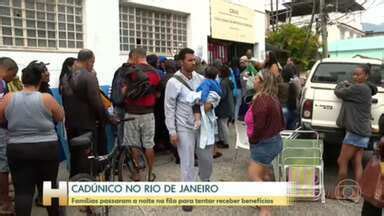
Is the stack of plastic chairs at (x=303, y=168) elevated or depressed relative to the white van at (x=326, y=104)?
depressed

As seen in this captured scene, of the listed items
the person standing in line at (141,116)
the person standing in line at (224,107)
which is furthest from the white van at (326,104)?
the person standing in line at (141,116)

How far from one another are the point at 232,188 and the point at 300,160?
98.6 inches

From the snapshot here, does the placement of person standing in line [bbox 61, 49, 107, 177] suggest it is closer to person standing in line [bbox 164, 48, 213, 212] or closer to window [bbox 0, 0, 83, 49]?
person standing in line [bbox 164, 48, 213, 212]

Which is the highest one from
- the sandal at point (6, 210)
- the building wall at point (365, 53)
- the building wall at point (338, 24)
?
the building wall at point (338, 24)

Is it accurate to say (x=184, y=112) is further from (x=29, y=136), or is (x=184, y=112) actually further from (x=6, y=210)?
(x=6, y=210)

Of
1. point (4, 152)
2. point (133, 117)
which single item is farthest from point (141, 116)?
point (4, 152)

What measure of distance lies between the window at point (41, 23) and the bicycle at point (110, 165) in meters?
3.24

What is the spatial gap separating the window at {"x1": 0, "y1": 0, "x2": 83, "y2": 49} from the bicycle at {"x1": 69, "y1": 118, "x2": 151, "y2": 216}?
324 centimetres

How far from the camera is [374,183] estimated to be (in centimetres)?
391

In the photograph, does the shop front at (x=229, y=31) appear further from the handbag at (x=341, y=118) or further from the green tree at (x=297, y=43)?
the green tree at (x=297, y=43)

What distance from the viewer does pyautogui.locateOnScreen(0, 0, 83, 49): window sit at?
25.0ft

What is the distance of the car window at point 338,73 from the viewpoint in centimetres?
712

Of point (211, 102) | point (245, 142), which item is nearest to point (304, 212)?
point (211, 102)

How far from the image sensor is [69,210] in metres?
5.11
